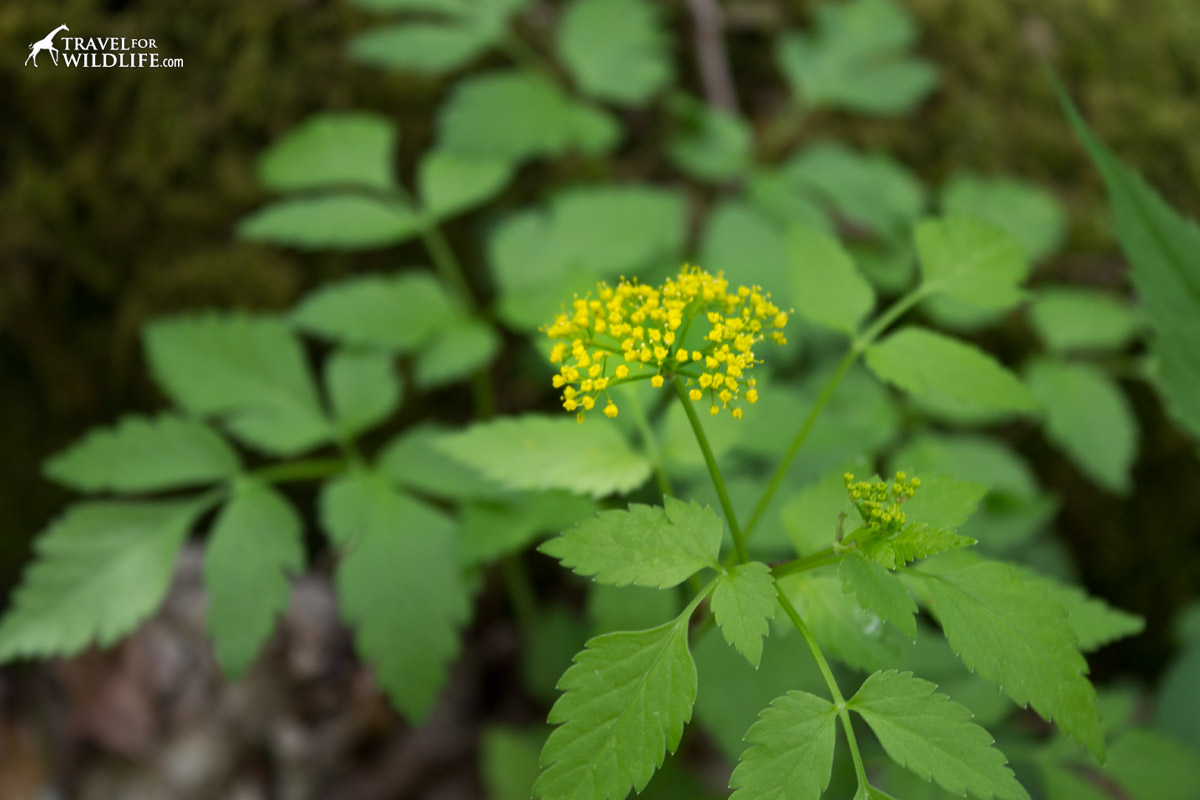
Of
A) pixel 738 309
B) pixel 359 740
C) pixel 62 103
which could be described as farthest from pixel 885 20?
pixel 359 740

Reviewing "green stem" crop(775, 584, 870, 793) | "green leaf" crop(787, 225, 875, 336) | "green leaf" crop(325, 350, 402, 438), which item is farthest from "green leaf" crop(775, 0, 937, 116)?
"green stem" crop(775, 584, 870, 793)

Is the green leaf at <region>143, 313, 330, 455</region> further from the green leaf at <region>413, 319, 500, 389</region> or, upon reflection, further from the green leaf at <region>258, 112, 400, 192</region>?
the green leaf at <region>258, 112, 400, 192</region>

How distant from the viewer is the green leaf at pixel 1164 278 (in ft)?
4.41

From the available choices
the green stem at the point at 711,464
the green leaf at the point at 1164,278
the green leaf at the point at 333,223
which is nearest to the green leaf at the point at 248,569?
the green leaf at the point at 333,223

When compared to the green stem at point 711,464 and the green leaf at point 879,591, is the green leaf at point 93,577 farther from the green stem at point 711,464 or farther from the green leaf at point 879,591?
the green leaf at point 879,591

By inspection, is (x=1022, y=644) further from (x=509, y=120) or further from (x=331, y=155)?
(x=331, y=155)

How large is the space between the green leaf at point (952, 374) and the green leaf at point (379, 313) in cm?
106

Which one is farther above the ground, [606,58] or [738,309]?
[606,58]

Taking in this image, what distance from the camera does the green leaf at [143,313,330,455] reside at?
68.9 inches

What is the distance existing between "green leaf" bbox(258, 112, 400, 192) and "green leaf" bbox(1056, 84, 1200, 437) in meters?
1.60

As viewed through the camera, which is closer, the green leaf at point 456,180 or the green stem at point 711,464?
the green stem at point 711,464

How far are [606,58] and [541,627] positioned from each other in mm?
1651

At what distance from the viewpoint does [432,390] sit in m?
2.42

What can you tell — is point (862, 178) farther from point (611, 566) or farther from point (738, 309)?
point (611, 566)
